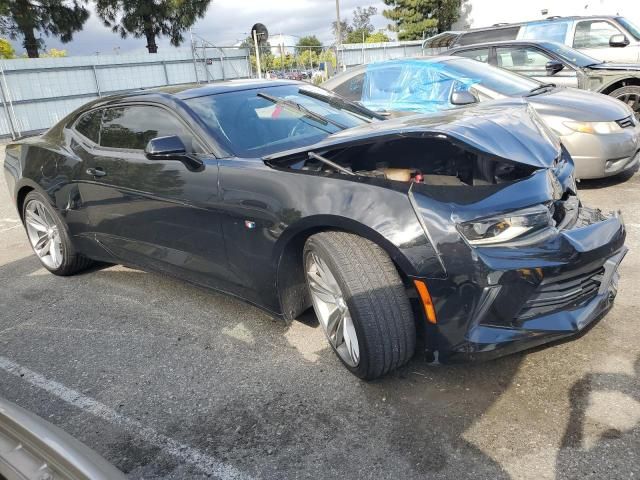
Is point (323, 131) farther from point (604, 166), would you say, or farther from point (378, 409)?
point (604, 166)

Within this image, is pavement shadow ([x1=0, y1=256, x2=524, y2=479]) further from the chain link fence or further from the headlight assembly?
the chain link fence

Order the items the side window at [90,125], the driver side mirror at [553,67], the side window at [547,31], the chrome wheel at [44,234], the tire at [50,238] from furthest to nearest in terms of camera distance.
Result: the side window at [547,31]
the driver side mirror at [553,67]
the chrome wheel at [44,234]
the tire at [50,238]
the side window at [90,125]

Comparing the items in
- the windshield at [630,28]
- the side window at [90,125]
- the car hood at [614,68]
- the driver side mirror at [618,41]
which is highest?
the windshield at [630,28]

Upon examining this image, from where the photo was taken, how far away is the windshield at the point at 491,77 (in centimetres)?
556

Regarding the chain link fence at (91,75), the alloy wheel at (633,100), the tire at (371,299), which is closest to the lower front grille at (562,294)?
the tire at (371,299)

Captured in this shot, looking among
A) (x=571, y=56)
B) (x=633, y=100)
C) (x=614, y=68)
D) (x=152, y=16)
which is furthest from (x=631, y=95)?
(x=152, y=16)

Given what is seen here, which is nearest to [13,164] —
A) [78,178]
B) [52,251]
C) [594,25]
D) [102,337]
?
[52,251]

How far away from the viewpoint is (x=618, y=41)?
8.62 m

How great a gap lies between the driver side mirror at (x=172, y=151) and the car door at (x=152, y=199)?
4cm

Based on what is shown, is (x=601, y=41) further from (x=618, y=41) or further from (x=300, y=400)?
(x=300, y=400)

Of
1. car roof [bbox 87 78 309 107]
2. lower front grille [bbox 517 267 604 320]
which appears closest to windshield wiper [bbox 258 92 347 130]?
car roof [bbox 87 78 309 107]

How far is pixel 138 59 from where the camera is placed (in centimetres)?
1717

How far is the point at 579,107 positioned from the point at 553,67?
216 cm

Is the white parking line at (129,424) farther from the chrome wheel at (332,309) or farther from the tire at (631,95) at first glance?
the tire at (631,95)
